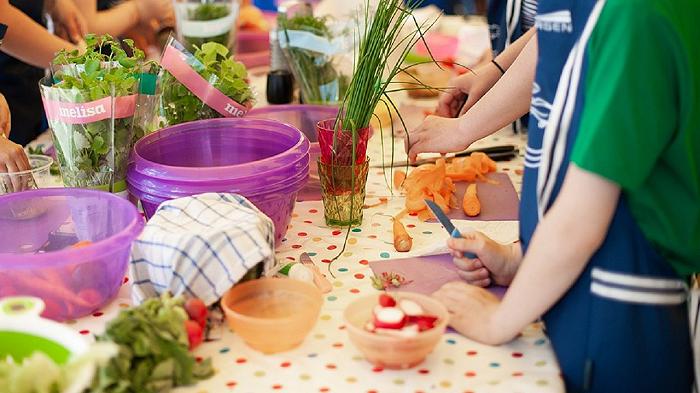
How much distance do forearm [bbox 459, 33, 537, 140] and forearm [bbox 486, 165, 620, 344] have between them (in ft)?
1.53

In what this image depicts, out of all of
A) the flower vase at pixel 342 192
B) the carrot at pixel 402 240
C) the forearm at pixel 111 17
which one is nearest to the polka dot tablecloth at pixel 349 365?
the carrot at pixel 402 240

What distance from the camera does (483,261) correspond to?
1.29 m

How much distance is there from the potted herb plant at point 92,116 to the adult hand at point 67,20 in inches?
34.6

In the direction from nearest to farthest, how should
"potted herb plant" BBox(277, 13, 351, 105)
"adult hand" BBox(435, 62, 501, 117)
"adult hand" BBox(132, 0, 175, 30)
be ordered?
"adult hand" BBox(435, 62, 501, 117) → "potted herb plant" BBox(277, 13, 351, 105) → "adult hand" BBox(132, 0, 175, 30)

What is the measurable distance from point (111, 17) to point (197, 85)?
122 centimetres

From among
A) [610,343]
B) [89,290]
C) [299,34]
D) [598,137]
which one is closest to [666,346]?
[610,343]

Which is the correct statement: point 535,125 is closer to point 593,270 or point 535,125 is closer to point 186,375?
point 593,270

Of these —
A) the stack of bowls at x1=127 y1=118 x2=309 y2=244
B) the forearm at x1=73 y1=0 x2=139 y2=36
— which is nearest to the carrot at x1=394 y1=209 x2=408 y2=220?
the stack of bowls at x1=127 y1=118 x2=309 y2=244

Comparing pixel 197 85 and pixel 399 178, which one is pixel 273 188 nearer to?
pixel 197 85

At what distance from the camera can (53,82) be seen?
1.48m

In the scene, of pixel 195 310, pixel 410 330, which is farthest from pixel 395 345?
pixel 195 310

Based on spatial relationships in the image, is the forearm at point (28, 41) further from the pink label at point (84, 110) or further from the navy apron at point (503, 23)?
the navy apron at point (503, 23)

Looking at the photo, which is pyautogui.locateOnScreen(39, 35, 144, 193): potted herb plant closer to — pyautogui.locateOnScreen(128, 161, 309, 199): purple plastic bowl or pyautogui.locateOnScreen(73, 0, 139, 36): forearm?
pyautogui.locateOnScreen(128, 161, 309, 199): purple plastic bowl

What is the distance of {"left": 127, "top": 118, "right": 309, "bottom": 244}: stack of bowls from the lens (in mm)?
1356
